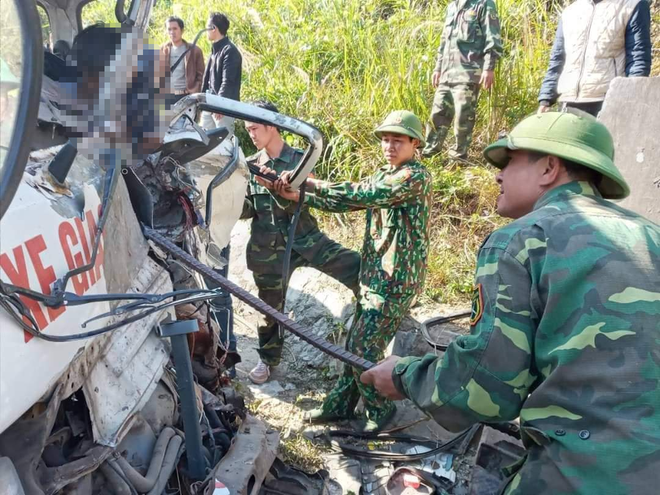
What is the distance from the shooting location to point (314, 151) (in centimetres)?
298

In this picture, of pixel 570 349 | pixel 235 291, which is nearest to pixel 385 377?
pixel 570 349

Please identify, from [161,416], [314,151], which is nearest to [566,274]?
[161,416]

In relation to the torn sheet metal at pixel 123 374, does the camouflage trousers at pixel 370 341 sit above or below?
below

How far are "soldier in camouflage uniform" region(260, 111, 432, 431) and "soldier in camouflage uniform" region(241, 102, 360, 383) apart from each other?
496 millimetres

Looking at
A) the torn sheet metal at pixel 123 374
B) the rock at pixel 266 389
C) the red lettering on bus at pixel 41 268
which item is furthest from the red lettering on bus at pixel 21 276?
the rock at pixel 266 389

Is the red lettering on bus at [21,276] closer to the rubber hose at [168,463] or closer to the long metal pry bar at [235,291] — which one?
the rubber hose at [168,463]

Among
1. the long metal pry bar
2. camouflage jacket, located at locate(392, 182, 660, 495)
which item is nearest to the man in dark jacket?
the long metal pry bar

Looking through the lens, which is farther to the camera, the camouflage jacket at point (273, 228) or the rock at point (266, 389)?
the rock at point (266, 389)

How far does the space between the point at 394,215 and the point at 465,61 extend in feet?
9.01

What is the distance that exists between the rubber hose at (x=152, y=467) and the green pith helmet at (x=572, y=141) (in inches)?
60.1

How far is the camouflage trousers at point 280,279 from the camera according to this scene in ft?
13.6

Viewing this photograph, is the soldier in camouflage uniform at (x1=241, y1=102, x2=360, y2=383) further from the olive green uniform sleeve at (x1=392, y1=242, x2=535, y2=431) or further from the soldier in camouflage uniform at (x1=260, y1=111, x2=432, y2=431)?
the olive green uniform sleeve at (x1=392, y1=242, x2=535, y2=431)

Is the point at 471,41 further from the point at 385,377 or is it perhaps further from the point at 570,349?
the point at 570,349

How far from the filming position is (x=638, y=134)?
350cm
